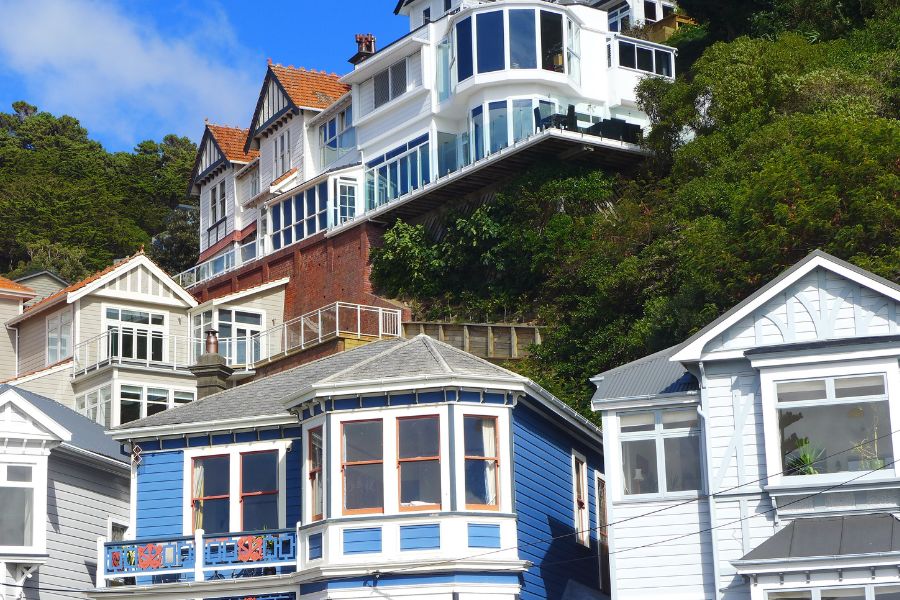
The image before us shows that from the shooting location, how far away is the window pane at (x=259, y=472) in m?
29.9

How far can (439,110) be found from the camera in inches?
2379

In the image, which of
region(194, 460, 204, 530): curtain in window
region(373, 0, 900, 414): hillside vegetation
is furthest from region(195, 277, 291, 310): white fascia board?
region(194, 460, 204, 530): curtain in window

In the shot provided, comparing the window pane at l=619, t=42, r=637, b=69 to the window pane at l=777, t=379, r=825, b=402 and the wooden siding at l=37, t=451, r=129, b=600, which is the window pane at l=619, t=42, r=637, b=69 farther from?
the window pane at l=777, t=379, r=825, b=402

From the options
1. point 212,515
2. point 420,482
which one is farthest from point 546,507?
point 212,515

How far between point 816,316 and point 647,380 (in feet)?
11.5

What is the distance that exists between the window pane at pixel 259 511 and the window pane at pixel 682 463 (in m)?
7.38

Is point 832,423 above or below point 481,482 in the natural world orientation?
above

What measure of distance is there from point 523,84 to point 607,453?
32472mm

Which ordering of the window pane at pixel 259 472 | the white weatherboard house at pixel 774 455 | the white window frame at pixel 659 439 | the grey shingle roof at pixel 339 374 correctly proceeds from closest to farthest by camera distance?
1. the white weatherboard house at pixel 774 455
2. the white window frame at pixel 659 439
3. the grey shingle roof at pixel 339 374
4. the window pane at pixel 259 472

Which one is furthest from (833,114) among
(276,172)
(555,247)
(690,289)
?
(276,172)

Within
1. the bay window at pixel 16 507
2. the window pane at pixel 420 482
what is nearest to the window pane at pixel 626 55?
the bay window at pixel 16 507

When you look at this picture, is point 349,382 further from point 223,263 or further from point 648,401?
point 223,263

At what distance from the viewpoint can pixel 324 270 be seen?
203 ft

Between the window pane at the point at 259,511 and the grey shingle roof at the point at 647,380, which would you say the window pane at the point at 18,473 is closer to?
the window pane at the point at 259,511
